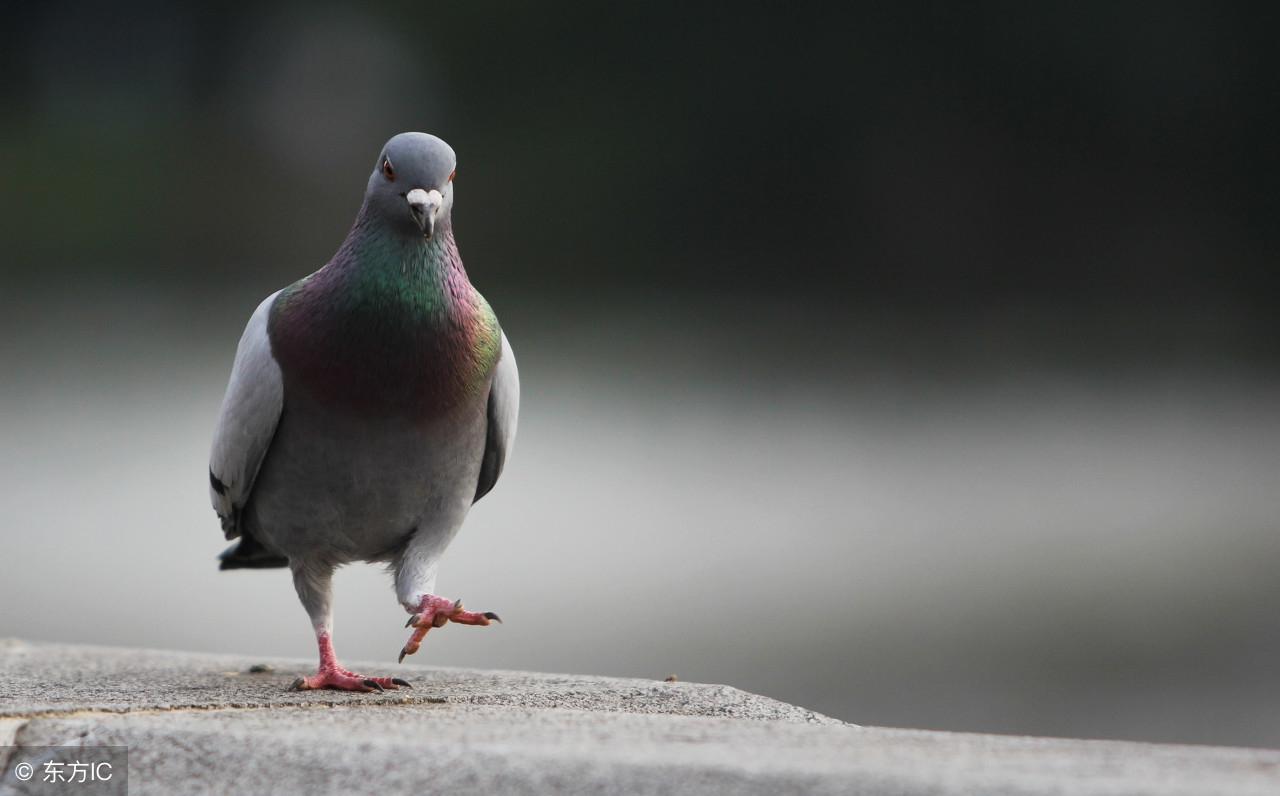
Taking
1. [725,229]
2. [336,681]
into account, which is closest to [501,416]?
[336,681]

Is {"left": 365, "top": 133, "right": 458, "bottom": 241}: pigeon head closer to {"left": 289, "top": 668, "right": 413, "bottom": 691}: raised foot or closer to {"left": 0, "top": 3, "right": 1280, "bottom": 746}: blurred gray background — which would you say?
{"left": 289, "top": 668, "right": 413, "bottom": 691}: raised foot

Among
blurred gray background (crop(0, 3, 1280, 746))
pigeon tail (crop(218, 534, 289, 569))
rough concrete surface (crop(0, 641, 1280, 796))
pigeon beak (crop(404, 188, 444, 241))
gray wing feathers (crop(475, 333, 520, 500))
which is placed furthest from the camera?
blurred gray background (crop(0, 3, 1280, 746))

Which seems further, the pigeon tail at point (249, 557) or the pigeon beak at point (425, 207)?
the pigeon tail at point (249, 557)

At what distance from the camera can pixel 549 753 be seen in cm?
168

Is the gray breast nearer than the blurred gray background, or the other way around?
the gray breast

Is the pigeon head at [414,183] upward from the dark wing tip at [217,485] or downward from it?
upward

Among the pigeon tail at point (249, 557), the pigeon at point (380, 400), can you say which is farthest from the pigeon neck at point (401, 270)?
the pigeon tail at point (249, 557)

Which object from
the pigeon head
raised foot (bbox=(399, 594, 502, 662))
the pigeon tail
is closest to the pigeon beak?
the pigeon head

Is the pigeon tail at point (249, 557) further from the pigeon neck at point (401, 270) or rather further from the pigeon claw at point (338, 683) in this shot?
the pigeon neck at point (401, 270)

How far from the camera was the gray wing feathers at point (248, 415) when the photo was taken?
2770 millimetres

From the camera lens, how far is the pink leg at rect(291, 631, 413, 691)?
2633 millimetres

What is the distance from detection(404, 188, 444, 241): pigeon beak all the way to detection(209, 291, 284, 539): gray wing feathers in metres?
0.43

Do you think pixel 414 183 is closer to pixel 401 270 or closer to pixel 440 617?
pixel 401 270

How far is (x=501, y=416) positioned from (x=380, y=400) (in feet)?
1.06
